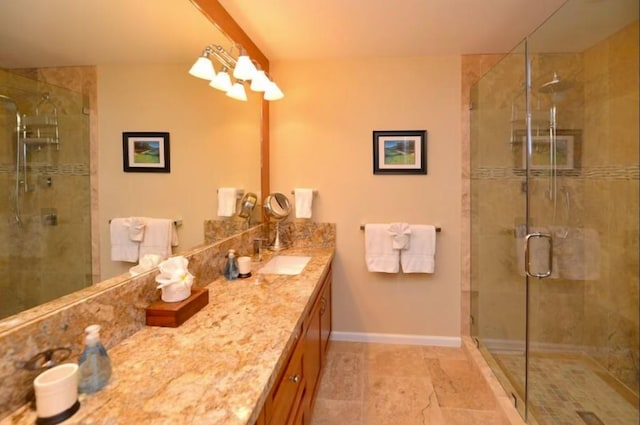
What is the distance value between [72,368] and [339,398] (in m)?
1.58

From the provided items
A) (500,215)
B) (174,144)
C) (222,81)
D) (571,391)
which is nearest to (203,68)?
(222,81)

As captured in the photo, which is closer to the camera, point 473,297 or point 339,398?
point 339,398

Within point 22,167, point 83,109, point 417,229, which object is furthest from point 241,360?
point 417,229

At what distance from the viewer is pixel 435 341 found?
2498mm

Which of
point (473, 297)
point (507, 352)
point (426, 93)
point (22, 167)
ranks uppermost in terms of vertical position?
point (426, 93)

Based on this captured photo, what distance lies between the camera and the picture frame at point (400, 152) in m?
2.41

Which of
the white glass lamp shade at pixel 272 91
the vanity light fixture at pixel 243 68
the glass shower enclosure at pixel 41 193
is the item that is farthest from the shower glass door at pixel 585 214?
the glass shower enclosure at pixel 41 193

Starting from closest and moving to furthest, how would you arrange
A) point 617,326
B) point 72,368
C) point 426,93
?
point 72,368
point 617,326
point 426,93

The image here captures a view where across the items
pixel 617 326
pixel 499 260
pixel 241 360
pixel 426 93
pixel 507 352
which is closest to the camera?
pixel 241 360

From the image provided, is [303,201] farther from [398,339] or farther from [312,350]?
[398,339]

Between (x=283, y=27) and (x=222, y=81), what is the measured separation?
612mm

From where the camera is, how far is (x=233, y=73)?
6.12 ft

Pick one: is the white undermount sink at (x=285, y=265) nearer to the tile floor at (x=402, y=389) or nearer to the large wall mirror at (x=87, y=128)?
the large wall mirror at (x=87, y=128)

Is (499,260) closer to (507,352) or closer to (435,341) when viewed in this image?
(507,352)
